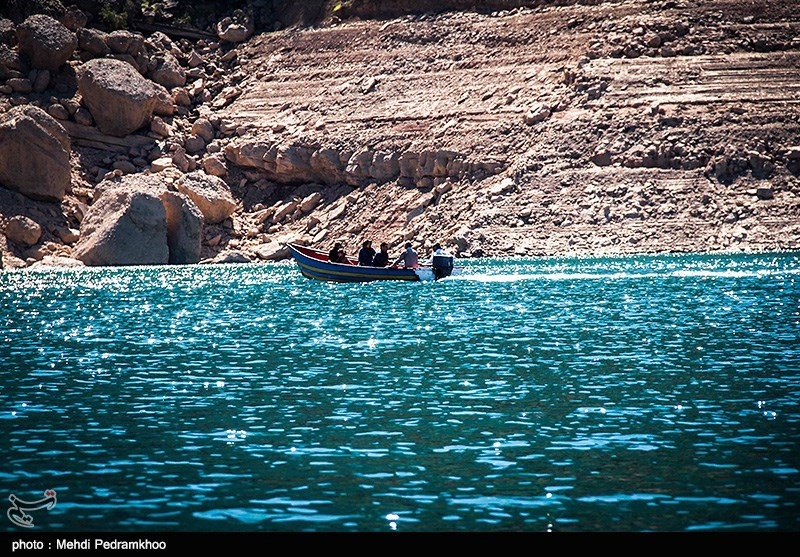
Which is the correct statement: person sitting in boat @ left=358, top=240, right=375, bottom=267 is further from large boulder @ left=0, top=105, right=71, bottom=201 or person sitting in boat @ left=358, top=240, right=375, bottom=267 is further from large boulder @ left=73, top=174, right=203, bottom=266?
large boulder @ left=0, top=105, right=71, bottom=201

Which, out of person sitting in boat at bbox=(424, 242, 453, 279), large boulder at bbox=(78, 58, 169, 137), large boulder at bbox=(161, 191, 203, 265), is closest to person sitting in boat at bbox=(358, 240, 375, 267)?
person sitting in boat at bbox=(424, 242, 453, 279)

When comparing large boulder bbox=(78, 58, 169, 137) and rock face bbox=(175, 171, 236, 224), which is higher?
large boulder bbox=(78, 58, 169, 137)

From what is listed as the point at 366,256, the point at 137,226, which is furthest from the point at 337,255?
the point at 137,226

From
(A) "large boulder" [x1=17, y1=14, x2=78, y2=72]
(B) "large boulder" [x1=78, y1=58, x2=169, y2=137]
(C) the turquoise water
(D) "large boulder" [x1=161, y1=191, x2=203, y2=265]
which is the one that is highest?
(A) "large boulder" [x1=17, y1=14, x2=78, y2=72]

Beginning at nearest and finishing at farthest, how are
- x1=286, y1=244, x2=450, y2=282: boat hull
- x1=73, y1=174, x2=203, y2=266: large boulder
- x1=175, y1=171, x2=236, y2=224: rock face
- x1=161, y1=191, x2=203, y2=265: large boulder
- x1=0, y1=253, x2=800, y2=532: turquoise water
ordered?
x1=0, y1=253, x2=800, y2=532: turquoise water → x1=286, y1=244, x2=450, y2=282: boat hull → x1=73, y1=174, x2=203, y2=266: large boulder → x1=161, y1=191, x2=203, y2=265: large boulder → x1=175, y1=171, x2=236, y2=224: rock face

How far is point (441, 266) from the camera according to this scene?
144 ft

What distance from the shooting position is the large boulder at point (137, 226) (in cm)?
5756

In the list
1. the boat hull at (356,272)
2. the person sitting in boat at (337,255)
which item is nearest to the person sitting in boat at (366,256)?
the boat hull at (356,272)

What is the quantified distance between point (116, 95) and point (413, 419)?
60499mm

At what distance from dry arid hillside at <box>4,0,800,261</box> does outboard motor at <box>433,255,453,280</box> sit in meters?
14.9

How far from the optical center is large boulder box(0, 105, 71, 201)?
62188mm
